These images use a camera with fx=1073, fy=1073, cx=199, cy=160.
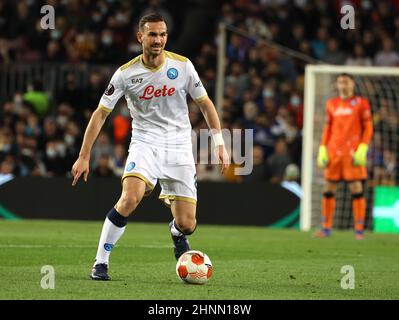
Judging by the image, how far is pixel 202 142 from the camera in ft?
60.7

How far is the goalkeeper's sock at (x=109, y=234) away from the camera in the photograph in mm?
8766

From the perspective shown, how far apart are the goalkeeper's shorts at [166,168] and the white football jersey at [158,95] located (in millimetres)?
80

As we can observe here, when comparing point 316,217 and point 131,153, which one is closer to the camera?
point 131,153

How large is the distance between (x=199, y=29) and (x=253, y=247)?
1103 cm

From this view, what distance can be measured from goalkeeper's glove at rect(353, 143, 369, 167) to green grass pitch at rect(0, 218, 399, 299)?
3.55ft

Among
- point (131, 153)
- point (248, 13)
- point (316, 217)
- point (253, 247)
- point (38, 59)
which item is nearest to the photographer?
point (131, 153)

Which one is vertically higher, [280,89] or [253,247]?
[280,89]

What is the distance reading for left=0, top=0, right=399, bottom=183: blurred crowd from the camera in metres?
18.8

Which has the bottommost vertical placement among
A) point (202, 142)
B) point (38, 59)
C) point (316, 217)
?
point (316, 217)

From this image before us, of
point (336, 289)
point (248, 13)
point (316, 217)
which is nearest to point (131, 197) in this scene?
point (336, 289)

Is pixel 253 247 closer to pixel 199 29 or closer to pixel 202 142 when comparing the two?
pixel 202 142

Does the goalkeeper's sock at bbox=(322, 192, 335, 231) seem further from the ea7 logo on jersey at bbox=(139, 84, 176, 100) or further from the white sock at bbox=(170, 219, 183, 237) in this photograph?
the ea7 logo on jersey at bbox=(139, 84, 176, 100)
